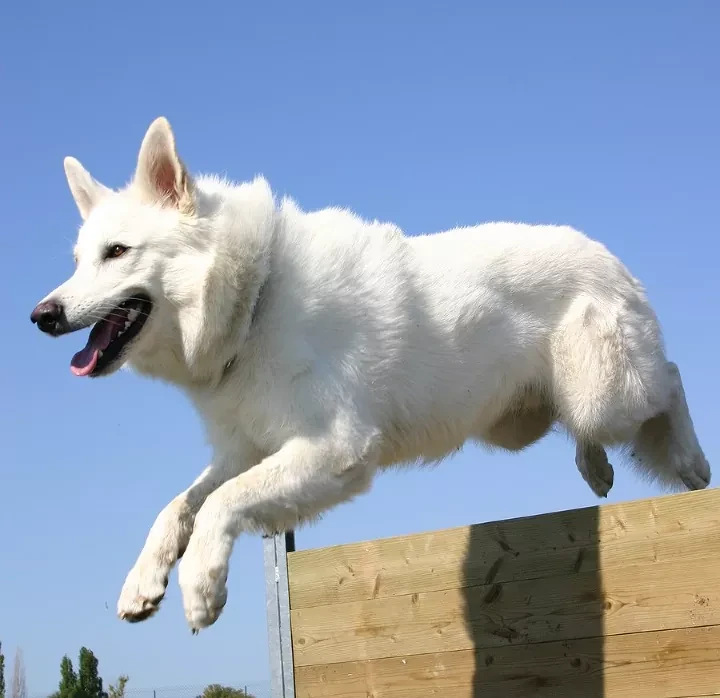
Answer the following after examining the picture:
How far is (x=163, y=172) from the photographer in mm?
4121

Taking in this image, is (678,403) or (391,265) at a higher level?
(391,265)

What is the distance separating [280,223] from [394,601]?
1956 mm

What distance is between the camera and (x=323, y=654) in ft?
16.0

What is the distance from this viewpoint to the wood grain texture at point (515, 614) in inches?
143

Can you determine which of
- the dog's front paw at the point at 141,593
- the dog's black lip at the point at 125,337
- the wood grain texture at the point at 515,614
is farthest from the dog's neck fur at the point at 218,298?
the wood grain texture at the point at 515,614


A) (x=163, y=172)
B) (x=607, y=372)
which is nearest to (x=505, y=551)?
(x=607, y=372)

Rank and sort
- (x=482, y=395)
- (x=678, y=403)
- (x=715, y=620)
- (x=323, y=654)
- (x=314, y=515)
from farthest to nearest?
(x=678, y=403)
(x=323, y=654)
(x=482, y=395)
(x=314, y=515)
(x=715, y=620)

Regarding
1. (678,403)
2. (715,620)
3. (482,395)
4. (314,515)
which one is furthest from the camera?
(678,403)

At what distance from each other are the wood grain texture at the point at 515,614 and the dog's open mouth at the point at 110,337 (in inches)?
73.8

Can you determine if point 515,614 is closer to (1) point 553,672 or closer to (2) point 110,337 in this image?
(1) point 553,672

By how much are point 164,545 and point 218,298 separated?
3.44 ft

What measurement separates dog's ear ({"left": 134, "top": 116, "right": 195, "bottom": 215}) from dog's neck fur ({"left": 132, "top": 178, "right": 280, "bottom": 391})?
0.26 feet

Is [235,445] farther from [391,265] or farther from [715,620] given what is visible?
[715,620]

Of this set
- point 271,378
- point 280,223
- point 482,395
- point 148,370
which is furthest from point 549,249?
point 148,370
